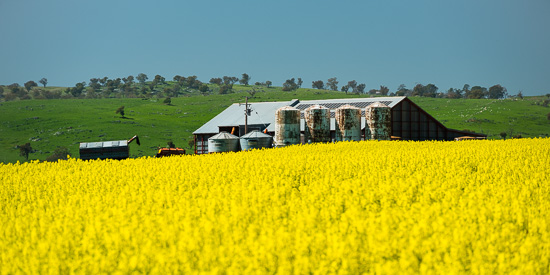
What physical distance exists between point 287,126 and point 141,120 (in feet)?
341

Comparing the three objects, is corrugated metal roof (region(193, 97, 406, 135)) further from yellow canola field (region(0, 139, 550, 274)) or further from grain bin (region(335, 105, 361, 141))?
yellow canola field (region(0, 139, 550, 274))

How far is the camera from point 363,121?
178 feet

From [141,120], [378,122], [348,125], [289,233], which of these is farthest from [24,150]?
[289,233]

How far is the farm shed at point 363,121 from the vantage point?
55000 millimetres

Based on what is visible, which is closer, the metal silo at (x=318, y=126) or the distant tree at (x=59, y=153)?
the metal silo at (x=318, y=126)

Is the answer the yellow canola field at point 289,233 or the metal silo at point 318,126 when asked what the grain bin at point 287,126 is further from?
the yellow canola field at point 289,233

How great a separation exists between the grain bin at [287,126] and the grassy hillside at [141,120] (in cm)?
6134

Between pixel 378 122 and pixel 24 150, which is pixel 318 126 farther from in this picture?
pixel 24 150

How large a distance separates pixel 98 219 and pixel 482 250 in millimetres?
5493

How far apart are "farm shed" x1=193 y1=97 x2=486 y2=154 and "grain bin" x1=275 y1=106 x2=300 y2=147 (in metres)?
5.87

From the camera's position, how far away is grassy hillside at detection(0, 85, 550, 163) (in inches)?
4865

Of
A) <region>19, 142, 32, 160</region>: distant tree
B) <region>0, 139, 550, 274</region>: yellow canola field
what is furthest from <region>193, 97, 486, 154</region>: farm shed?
<region>19, 142, 32, 160</region>: distant tree

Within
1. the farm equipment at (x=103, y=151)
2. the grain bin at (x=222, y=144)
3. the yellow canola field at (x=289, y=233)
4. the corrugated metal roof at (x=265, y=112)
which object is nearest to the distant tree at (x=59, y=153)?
the corrugated metal roof at (x=265, y=112)

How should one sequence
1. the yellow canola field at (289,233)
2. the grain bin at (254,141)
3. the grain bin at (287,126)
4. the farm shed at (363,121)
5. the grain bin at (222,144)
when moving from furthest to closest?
the farm shed at (363,121)
the grain bin at (287,126)
the grain bin at (222,144)
the grain bin at (254,141)
the yellow canola field at (289,233)
